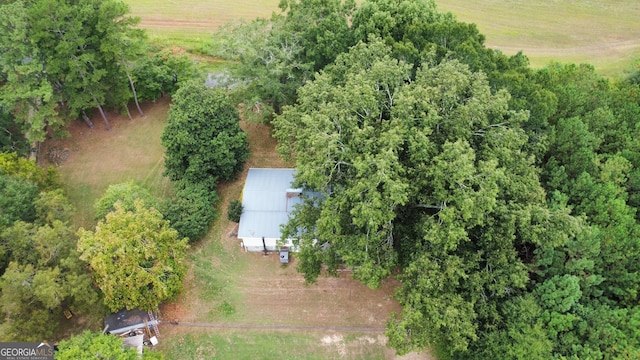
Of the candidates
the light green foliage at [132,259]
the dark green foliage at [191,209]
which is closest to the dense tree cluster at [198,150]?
the dark green foliage at [191,209]

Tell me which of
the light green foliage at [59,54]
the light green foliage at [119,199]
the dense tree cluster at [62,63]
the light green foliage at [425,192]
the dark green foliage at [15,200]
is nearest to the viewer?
the light green foliage at [425,192]

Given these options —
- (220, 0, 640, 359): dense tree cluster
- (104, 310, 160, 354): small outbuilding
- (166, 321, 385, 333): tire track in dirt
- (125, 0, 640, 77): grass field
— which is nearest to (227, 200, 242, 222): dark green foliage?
(220, 0, 640, 359): dense tree cluster

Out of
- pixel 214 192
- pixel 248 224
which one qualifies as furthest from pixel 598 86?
pixel 214 192

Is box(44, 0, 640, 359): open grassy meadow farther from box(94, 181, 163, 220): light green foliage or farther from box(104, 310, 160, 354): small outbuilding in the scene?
box(94, 181, 163, 220): light green foliage

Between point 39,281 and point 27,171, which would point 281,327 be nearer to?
point 39,281

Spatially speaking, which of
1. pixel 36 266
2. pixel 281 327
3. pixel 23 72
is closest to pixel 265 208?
pixel 281 327

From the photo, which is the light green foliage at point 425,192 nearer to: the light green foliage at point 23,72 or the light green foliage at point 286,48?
the light green foliage at point 286,48
